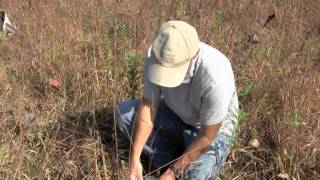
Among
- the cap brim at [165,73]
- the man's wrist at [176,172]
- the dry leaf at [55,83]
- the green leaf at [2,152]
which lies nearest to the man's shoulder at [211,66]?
the cap brim at [165,73]

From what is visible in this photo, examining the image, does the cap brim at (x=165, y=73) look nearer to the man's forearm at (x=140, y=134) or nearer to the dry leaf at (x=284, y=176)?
the man's forearm at (x=140, y=134)

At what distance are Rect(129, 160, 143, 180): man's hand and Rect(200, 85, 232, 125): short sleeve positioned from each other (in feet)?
1.18

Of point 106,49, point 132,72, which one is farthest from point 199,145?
point 106,49

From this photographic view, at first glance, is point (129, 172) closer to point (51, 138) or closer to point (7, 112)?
point (51, 138)

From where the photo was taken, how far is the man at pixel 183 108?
6.26ft

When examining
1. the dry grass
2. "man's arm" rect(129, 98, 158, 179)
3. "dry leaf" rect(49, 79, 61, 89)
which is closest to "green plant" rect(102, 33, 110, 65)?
the dry grass

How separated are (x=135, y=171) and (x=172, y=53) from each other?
0.61 m

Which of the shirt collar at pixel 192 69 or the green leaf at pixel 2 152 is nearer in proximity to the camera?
the shirt collar at pixel 192 69

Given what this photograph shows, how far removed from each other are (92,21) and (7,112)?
0.95 metres

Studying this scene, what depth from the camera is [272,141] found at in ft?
8.14

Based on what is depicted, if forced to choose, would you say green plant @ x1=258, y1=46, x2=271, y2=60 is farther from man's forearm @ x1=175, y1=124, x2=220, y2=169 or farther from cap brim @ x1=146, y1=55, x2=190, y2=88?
cap brim @ x1=146, y1=55, x2=190, y2=88

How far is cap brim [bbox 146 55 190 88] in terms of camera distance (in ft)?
6.27

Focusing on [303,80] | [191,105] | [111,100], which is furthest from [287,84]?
[111,100]

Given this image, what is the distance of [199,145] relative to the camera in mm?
2172
